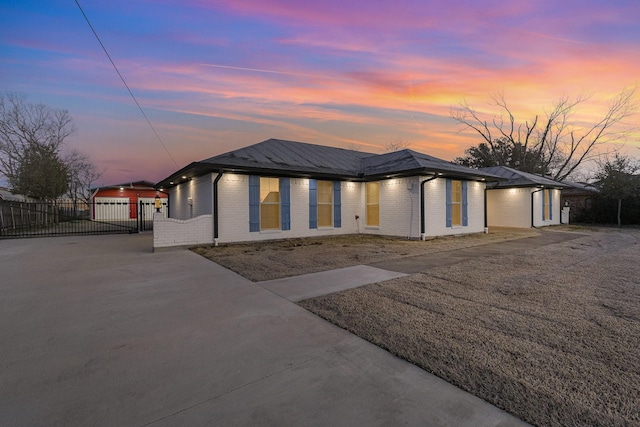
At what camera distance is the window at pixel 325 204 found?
1165 centimetres

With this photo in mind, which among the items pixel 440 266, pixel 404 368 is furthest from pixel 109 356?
pixel 440 266

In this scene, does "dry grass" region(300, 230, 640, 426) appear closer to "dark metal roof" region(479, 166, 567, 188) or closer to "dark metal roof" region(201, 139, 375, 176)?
"dark metal roof" region(201, 139, 375, 176)

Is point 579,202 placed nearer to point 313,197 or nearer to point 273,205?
point 313,197

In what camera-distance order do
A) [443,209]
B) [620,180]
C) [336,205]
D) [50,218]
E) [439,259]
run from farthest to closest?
[50,218]
[620,180]
[336,205]
[443,209]
[439,259]

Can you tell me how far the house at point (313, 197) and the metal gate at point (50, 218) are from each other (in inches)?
183

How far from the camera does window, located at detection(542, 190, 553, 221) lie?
16453mm

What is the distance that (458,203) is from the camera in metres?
12.2

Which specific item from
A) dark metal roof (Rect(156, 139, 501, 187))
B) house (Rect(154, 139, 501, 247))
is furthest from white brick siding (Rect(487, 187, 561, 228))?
dark metal roof (Rect(156, 139, 501, 187))

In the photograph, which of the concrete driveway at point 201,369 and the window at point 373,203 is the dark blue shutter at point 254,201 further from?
the concrete driveway at point 201,369

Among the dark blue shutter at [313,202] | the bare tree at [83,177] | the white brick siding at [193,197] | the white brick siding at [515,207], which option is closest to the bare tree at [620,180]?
the white brick siding at [515,207]

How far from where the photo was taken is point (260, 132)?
1703 centimetres

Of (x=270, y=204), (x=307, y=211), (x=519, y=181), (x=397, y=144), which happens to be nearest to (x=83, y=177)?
(x=270, y=204)

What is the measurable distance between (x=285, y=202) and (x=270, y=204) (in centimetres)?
63

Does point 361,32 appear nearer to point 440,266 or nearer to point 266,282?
point 440,266
